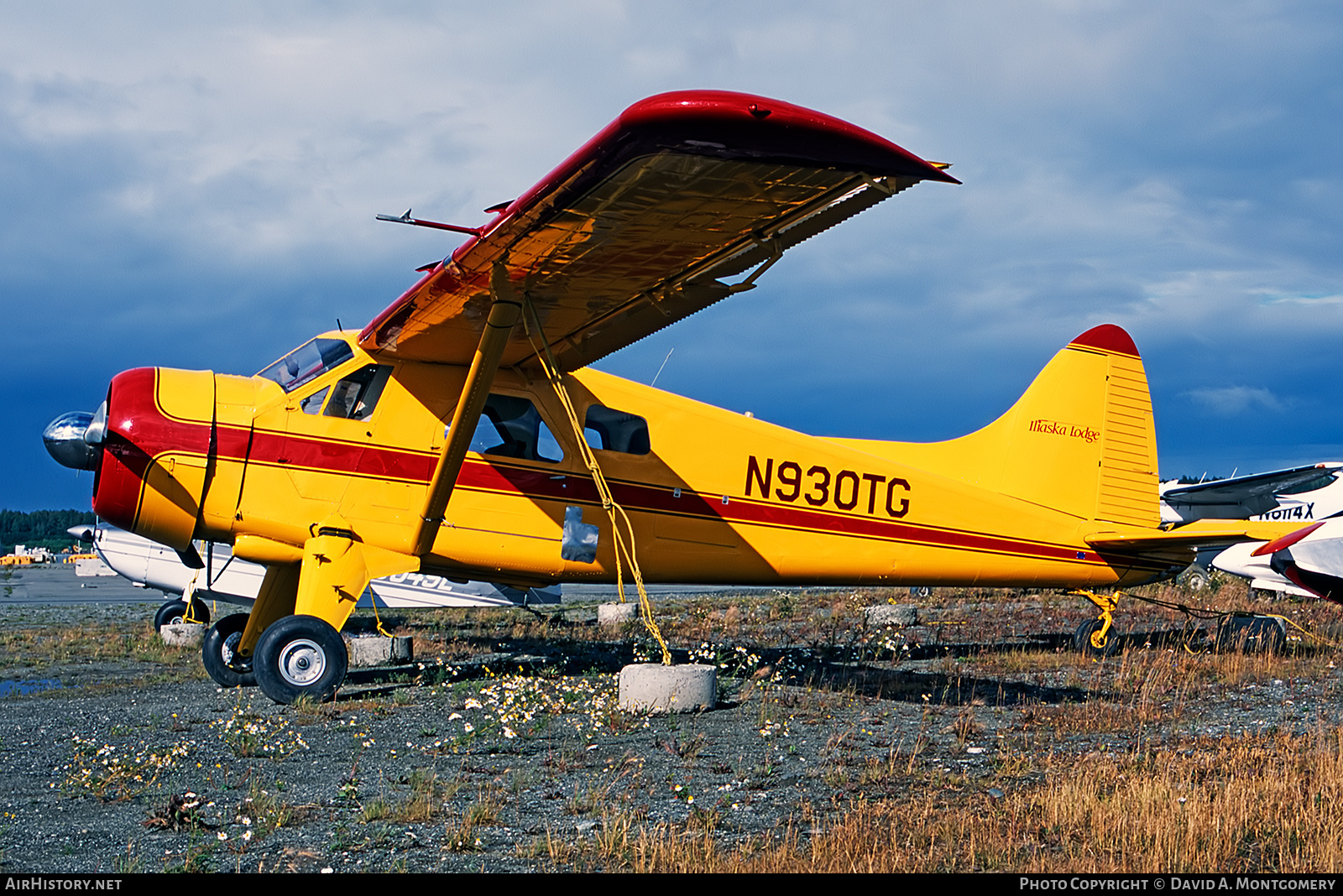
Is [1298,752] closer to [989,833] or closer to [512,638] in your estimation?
[989,833]

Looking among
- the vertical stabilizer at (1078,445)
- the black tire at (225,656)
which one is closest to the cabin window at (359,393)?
the black tire at (225,656)

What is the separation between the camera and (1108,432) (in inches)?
471

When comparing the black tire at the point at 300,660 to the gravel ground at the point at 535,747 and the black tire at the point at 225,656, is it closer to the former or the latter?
the gravel ground at the point at 535,747

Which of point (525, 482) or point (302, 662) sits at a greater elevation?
point (525, 482)

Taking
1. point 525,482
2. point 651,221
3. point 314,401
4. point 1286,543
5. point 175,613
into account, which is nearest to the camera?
point 651,221

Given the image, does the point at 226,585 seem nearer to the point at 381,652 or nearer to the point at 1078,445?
the point at 381,652

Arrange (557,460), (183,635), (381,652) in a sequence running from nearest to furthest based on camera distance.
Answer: (557,460)
(381,652)
(183,635)

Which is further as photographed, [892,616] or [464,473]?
[892,616]

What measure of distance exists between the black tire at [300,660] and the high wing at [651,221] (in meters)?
2.43

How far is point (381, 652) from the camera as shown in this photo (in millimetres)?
11594

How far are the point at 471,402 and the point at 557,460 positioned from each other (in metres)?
1.44

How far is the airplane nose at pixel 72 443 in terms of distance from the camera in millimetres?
8273

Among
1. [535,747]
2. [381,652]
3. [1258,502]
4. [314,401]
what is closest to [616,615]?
[381,652]

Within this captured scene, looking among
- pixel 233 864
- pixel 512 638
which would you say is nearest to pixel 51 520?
pixel 512 638
